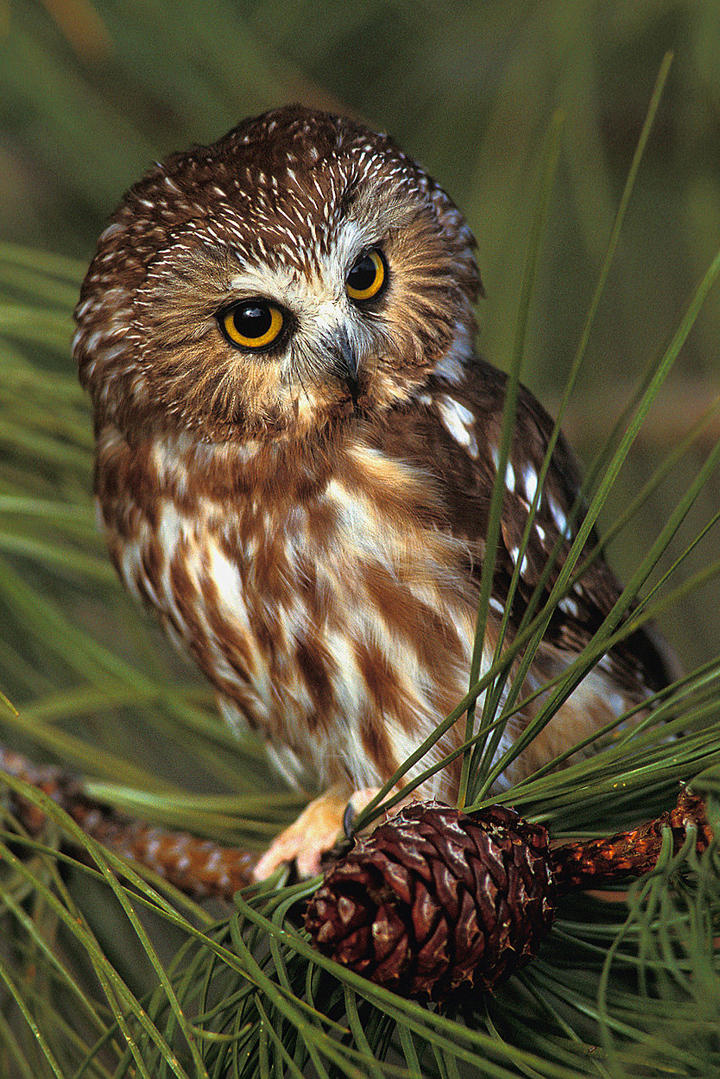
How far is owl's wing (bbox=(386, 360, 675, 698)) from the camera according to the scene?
4.69 feet

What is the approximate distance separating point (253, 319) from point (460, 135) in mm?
939

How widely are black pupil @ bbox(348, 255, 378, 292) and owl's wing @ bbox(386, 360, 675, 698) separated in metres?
0.20

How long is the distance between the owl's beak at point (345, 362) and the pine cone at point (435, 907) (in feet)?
2.39

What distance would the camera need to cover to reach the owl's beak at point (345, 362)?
1.37 m

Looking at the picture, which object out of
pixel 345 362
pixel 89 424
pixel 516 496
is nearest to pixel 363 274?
pixel 345 362

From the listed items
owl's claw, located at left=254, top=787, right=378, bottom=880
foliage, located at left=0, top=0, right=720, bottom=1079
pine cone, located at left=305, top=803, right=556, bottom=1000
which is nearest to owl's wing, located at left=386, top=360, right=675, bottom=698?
foliage, located at left=0, top=0, right=720, bottom=1079

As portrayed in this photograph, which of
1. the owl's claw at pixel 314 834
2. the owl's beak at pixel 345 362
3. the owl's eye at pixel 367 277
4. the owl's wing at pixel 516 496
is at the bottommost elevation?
the owl's claw at pixel 314 834

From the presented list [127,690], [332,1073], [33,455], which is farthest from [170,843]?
[33,455]

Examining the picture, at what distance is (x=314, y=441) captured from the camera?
1.41 meters

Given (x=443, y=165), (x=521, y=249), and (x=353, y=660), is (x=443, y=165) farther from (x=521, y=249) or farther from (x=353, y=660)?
(x=353, y=660)

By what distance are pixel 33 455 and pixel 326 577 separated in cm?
73

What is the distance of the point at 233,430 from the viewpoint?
1.43 m

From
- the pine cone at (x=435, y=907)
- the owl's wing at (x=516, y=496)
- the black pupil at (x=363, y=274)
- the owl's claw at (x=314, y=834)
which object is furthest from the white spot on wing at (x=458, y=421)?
the pine cone at (x=435, y=907)

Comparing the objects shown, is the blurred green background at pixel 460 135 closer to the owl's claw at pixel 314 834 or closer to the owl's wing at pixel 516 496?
the owl's wing at pixel 516 496
